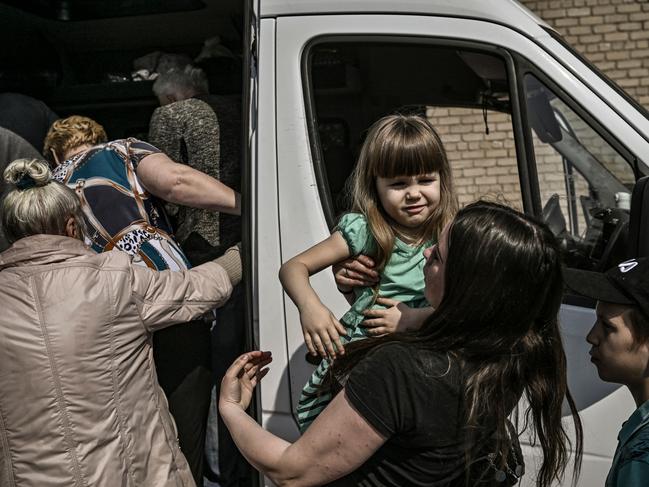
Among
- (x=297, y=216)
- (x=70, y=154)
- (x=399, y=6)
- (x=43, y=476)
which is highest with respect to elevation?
(x=399, y=6)

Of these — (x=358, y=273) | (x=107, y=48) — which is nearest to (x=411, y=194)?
(x=358, y=273)

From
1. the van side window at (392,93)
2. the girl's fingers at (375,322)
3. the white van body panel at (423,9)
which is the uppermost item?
the white van body panel at (423,9)

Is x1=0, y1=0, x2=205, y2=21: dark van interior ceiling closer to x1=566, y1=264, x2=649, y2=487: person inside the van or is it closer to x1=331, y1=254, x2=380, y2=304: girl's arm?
x1=331, y1=254, x2=380, y2=304: girl's arm

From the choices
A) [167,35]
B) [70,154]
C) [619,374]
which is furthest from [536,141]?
[167,35]

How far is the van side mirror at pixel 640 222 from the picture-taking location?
2391 mm

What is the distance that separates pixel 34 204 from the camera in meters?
2.60

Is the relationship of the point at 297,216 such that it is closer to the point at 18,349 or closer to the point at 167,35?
the point at 18,349

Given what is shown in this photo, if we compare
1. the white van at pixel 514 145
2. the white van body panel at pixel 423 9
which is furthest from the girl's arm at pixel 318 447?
the white van body panel at pixel 423 9

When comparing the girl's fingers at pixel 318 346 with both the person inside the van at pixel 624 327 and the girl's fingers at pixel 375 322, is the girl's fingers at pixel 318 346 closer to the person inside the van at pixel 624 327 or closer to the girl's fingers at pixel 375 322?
the girl's fingers at pixel 375 322

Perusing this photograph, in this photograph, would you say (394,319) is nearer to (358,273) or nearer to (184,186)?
(358,273)

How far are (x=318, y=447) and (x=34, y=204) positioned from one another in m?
1.38

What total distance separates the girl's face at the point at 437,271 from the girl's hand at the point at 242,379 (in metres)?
0.48

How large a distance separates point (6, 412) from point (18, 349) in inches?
8.2

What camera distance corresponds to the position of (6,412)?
2.50 metres
